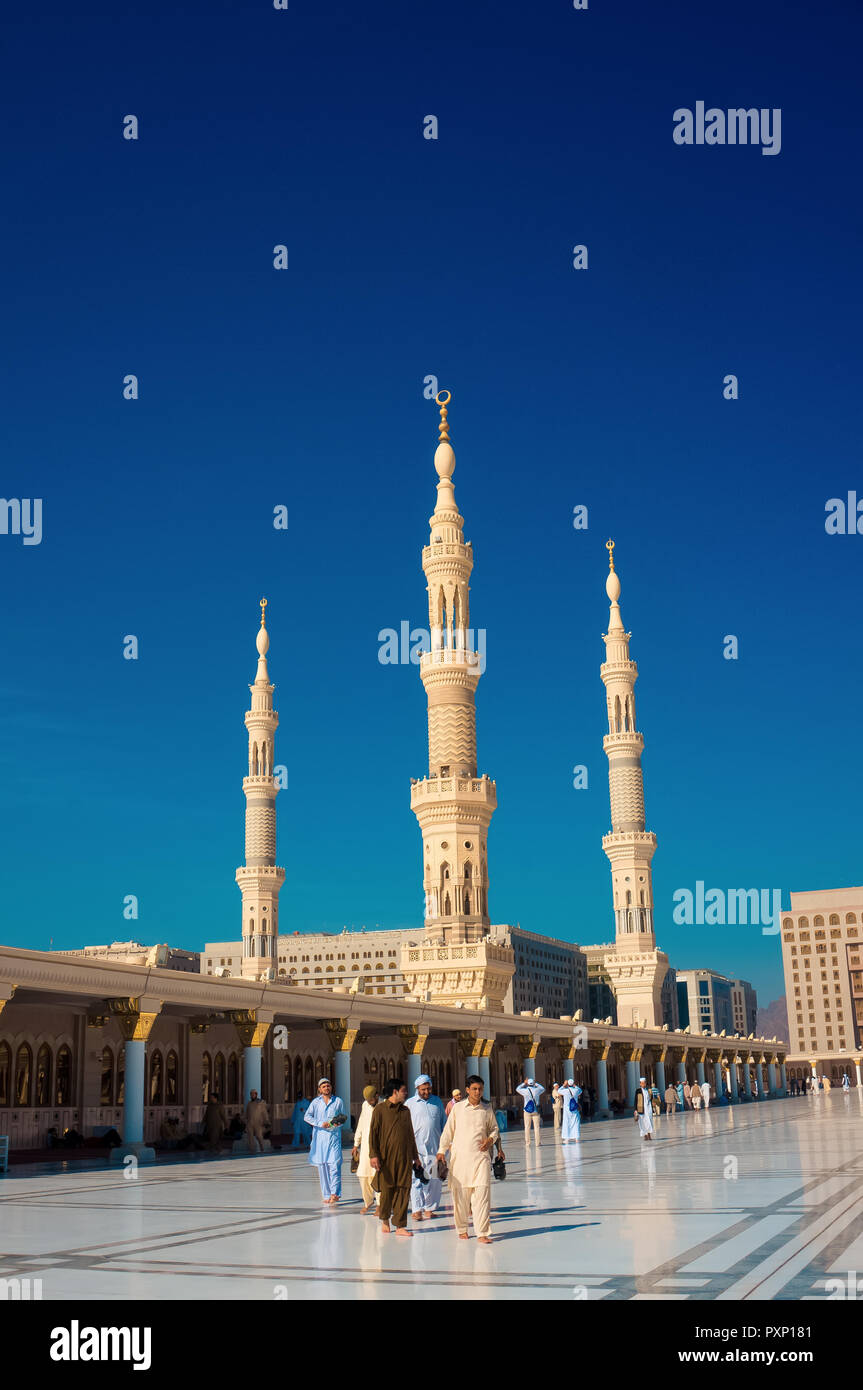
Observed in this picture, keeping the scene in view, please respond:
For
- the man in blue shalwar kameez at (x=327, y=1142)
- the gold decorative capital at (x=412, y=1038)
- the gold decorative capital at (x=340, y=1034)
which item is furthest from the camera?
the gold decorative capital at (x=412, y=1038)

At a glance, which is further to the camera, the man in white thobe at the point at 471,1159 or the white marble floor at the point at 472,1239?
the man in white thobe at the point at 471,1159

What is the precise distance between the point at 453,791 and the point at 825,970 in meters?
101

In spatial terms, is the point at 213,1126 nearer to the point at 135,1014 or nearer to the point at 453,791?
the point at 135,1014

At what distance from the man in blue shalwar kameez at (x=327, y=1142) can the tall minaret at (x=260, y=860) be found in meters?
53.9

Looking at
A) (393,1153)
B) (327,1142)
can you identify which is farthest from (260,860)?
(393,1153)

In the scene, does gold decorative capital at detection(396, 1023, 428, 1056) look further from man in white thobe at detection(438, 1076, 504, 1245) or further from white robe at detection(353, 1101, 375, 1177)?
man in white thobe at detection(438, 1076, 504, 1245)

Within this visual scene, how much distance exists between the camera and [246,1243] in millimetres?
9680

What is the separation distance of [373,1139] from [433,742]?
39839mm

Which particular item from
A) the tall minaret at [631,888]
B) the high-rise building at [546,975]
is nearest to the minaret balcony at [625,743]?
the tall minaret at [631,888]

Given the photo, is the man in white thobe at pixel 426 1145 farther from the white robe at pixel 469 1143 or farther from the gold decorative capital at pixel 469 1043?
the gold decorative capital at pixel 469 1043

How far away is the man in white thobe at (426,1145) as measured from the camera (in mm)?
12008

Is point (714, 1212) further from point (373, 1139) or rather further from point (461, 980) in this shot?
point (461, 980)

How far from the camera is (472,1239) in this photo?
390 inches
